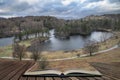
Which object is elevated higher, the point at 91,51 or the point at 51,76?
the point at 51,76

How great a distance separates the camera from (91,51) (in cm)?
4431

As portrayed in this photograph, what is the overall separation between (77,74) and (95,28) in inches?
4706

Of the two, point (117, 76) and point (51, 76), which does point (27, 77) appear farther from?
point (117, 76)

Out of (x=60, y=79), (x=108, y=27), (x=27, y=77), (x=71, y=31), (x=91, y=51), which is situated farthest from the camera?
(x=108, y=27)

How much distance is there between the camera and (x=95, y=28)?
416 feet

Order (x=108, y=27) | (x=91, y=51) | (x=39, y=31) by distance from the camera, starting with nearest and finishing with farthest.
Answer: (x=91, y=51), (x=39, y=31), (x=108, y=27)

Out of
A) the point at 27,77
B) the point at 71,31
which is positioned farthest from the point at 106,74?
the point at 71,31

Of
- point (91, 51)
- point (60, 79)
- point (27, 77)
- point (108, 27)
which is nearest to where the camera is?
point (60, 79)

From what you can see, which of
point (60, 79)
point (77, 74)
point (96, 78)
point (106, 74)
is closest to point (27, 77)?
point (60, 79)

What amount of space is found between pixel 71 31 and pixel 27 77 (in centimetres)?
9492

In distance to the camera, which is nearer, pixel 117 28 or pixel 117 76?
pixel 117 76

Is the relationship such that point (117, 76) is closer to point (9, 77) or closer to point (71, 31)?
point (9, 77)

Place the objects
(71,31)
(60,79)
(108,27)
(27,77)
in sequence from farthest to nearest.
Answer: (108,27)
(71,31)
(27,77)
(60,79)

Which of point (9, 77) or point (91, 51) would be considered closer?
point (9, 77)
